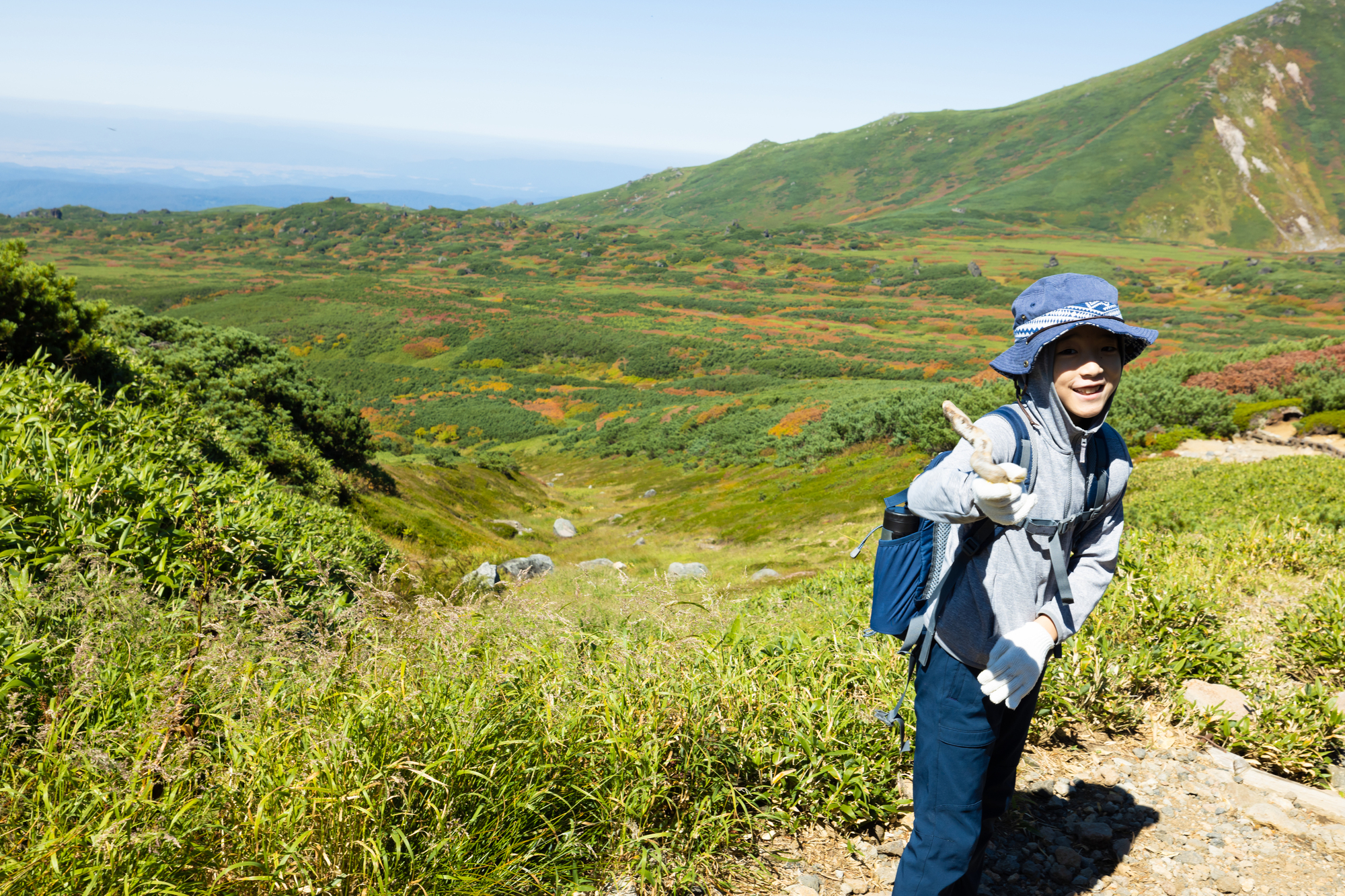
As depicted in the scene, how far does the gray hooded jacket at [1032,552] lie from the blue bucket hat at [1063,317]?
92 millimetres

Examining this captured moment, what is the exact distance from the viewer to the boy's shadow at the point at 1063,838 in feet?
10.6

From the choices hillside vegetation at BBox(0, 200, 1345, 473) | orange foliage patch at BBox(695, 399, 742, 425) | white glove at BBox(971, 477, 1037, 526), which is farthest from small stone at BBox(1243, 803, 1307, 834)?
orange foliage patch at BBox(695, 399, 742, 425)

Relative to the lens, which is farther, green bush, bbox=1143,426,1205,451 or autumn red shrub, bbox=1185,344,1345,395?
autumn red shrub, bbox=1185,344,1345,395

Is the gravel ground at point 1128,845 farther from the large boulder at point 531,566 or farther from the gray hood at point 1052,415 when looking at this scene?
the large boulder at point 531,566

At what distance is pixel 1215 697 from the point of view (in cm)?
441

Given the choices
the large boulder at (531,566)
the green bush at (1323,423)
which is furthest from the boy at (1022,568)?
the green bush at (1323,423)

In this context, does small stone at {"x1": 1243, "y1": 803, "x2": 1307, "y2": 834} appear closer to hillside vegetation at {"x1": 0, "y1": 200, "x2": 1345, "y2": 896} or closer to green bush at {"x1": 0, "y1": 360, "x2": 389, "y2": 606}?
hillside vegetation at {"x1": 0, "y1": 200, "x2": 1345, "y2": 896}

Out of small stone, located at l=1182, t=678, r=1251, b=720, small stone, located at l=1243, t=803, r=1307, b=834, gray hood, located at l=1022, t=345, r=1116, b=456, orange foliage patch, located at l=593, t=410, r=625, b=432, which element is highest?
gray hood, located at l=1022, t=345, r=1116, b=456

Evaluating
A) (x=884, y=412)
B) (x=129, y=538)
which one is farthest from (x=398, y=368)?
(x=129, y=538)

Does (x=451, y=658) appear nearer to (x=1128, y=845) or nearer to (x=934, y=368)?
(x=1128, y=845)

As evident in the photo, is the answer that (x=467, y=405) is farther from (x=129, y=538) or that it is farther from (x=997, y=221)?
(x=997, y=221)

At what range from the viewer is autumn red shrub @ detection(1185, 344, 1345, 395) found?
20.8 m

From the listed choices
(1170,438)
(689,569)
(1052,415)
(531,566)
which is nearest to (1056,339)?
(1052,415)

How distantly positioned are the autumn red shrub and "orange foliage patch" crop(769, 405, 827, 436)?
17.7 m
